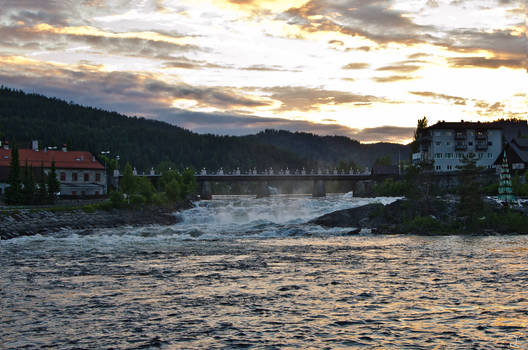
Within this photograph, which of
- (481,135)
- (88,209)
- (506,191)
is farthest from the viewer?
(481,135)

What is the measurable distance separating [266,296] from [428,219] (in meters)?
42.6

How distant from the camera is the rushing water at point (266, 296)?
1947 centimetres

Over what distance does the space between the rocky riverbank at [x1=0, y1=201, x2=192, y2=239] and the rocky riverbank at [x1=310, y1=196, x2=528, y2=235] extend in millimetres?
27581

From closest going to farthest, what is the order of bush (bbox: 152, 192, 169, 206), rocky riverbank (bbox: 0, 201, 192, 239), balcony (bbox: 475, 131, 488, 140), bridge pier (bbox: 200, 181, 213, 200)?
rocky riverbank (bbox: 0, 201, 192, 239), bush (bbox: 152, 192, 169, 206), balcony (bbox: 475, 131, 488, 140), bridge pier (bbox: 200, 181, 213, 200)

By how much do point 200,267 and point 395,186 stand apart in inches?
4590

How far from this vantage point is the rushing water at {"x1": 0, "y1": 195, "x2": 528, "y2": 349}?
1947 centimetres

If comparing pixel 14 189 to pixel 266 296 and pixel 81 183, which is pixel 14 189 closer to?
pixel 81 183

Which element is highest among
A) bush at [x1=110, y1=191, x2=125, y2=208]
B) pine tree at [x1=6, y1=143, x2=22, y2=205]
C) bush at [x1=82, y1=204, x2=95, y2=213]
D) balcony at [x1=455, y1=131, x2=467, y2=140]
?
balcony at [x1=455, y1=131, x2=467, y2=140]

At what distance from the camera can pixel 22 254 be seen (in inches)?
1649

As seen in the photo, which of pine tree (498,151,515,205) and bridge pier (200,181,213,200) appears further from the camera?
bridge pier (200,181,213,200)

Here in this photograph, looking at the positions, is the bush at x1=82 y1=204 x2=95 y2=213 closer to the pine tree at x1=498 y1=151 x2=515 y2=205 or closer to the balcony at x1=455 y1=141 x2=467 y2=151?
the pine tree at x1=498 y1=151 x2=515 y2=205

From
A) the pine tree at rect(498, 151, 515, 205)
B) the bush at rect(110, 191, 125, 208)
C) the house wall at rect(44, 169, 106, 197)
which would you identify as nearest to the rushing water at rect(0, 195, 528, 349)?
the pine tree at rect(498, 151, 515, 205)

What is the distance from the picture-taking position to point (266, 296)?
26109 mm

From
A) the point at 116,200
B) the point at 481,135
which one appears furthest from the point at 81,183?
the point at 481,135
